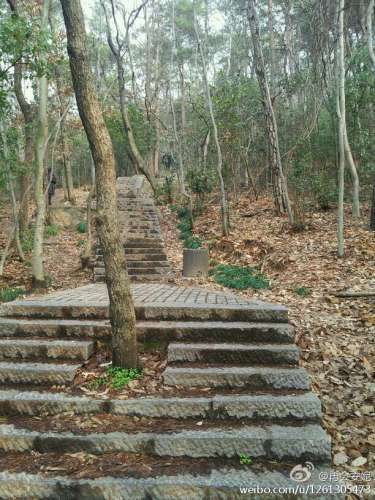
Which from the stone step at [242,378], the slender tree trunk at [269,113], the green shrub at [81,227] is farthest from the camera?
the green shrub at [81,227]

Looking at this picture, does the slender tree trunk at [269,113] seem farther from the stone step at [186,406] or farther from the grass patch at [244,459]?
the grass patch at [244,459]

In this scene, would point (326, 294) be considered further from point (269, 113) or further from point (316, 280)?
point (269, 113)

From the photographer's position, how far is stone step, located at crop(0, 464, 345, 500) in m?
2.20

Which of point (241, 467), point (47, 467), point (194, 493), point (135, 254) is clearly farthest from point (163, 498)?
point (135, 254)

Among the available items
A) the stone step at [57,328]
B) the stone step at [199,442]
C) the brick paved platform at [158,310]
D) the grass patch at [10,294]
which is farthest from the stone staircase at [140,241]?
the stone step at [199,442]

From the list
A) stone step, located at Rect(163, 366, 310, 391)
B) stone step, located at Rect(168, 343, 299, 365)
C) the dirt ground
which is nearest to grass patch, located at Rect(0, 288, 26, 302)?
the dirt ground

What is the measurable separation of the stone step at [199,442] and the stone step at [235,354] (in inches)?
27.6

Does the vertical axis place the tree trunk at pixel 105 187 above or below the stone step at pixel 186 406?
above

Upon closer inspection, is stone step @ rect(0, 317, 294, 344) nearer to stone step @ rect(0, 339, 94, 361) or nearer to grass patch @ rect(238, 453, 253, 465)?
stone step @ rect(0, 339, 94, 361)

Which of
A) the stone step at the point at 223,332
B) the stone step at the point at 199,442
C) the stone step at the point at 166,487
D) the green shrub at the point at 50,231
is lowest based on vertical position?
the stone step at the point at 166,487

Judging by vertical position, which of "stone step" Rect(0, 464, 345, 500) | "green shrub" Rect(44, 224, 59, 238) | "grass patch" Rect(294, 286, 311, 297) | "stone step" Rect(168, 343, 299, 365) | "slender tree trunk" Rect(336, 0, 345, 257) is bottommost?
"stone step" Rect(0, 464, 345, 500)

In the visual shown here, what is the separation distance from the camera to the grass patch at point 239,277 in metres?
7.09

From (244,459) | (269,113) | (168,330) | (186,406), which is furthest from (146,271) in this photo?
(269,113)

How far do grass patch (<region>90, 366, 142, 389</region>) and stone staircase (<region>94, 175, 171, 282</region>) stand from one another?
4.26 metres
